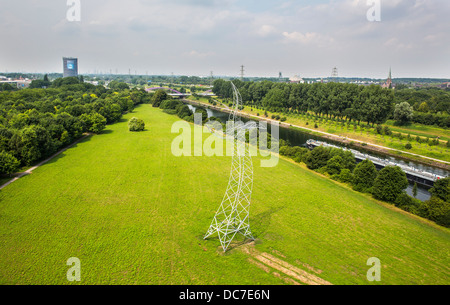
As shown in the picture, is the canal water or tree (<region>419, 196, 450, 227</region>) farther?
the canal water

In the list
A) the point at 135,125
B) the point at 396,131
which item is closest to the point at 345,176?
the point at 396,131

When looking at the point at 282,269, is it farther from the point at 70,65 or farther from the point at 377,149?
the point at 70,65

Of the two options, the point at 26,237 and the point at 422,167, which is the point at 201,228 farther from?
the point at 422,167

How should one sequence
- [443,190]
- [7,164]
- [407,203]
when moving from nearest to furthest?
[443,190]
[407,203]
[7,164]

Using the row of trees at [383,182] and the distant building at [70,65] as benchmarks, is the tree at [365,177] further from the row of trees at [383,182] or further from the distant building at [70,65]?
the distant building at [70,65]

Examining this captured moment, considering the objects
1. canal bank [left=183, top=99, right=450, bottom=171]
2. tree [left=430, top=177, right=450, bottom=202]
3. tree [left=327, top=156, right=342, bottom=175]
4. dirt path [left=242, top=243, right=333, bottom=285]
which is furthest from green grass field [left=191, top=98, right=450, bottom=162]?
dirt path [left=242, top=243, right=333, bottom=285]

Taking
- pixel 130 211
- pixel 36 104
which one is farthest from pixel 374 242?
pixel 36 104

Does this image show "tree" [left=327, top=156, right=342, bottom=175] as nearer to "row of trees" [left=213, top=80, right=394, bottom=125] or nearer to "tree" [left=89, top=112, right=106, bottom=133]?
"row of trees" [left=213, top=80, right=394, bottom=125]
